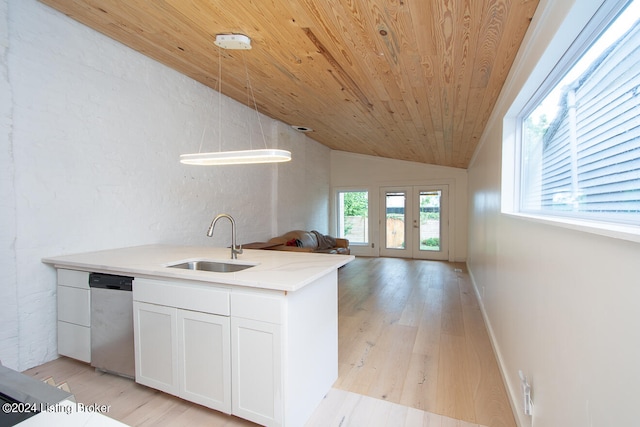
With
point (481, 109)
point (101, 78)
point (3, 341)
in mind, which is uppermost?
point (101, 78)

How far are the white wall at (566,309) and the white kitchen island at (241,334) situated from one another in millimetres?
1134

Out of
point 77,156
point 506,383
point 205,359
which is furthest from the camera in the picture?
point 77,156

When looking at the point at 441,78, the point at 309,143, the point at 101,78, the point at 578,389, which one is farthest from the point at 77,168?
the point at 309,143

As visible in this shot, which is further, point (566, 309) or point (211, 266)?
point (211, 266)

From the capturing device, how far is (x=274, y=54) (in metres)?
2.53

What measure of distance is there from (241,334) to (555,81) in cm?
221

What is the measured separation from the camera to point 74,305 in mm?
2250

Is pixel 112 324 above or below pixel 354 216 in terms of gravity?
below

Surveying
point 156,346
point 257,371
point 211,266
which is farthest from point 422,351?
point 156,346

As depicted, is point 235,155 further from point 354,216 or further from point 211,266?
point 354,216

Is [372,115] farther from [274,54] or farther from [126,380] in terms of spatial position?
[126,380]

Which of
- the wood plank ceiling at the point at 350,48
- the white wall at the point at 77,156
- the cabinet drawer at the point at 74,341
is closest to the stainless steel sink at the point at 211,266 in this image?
the cabinet drawer at the point at 74,341

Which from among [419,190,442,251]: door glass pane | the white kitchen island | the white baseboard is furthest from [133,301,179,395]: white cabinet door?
[419,190,442,251]: door glass pane

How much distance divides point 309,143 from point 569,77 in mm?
5593
